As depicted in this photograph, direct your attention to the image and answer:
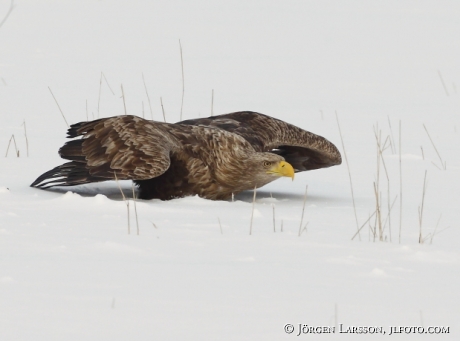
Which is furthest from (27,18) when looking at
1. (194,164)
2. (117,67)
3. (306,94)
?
(194,164)

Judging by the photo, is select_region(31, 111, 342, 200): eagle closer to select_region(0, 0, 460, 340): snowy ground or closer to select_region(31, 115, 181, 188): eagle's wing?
select_region(31, 115, 181, 188): eagle's wing

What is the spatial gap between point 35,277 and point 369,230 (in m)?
2.35

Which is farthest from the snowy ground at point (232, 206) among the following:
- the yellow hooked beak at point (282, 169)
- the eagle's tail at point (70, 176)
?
the yellow hooked beak at point (282, 169)

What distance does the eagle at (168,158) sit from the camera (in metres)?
7.37

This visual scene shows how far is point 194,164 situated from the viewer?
787 centimetres

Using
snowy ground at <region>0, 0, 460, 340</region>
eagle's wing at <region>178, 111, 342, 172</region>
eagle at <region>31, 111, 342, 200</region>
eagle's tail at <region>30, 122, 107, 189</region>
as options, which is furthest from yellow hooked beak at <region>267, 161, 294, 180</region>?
eagle's tail at <region>30, 122, 107, 189</region>

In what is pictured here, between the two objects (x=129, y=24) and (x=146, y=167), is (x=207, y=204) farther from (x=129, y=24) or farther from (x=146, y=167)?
(x=129, y=24)

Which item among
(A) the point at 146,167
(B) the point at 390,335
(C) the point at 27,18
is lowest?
(B) the point at 390,335

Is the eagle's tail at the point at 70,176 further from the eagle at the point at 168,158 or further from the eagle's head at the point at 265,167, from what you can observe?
the eagle's head at the point at 265,167

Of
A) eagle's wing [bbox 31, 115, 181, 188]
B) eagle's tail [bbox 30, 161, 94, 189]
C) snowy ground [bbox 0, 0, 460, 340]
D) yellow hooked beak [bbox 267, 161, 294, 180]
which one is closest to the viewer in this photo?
snowy ground [bbox 0, 0, 460, 340]

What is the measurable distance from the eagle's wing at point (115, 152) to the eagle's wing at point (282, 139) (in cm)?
90

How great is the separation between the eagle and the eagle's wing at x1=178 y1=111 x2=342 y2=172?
0.02m

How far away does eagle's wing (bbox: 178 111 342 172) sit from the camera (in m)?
8.61

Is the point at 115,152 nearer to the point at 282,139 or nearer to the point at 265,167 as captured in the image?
the point at 265,167
